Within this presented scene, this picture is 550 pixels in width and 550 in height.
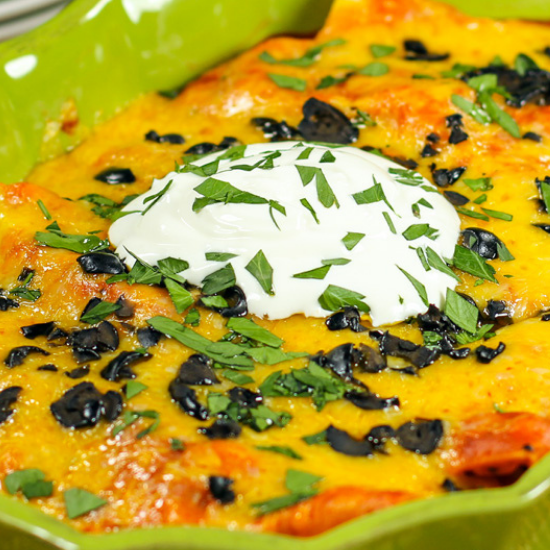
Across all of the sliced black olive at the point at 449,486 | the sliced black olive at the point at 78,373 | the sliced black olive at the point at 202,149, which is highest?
the sliced black olive at the point at 78,373

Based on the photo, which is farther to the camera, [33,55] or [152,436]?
[33,55]

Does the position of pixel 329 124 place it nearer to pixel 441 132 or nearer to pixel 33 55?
pixel 441 132

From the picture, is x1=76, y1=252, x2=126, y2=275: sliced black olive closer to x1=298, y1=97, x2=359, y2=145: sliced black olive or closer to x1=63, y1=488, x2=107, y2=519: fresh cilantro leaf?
x1=63, y1=488, x2=107, y2=519: fresh cilantro leaf

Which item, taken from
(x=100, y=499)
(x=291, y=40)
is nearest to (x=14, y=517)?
(x=100, y=499)

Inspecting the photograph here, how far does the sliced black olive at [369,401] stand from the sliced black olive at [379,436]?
90 mm

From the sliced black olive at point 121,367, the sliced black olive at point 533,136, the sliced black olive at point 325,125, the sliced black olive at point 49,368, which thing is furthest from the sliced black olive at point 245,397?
the sliced black olive at point 533,136

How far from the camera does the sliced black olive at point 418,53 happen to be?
12.7ft

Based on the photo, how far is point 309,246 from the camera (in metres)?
2.64

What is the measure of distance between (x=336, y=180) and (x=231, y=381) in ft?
2.61

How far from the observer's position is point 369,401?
2.34m

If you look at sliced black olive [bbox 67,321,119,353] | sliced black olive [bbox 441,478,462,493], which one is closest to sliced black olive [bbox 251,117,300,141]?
sliced black olive [bbox 67,321,119,353]

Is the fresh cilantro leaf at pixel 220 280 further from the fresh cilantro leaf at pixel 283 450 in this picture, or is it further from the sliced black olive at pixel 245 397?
the fresh cilantro leaf at pixel 283 450

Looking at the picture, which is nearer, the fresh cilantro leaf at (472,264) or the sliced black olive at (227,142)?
the fresh cilantro leaf at (472,264)

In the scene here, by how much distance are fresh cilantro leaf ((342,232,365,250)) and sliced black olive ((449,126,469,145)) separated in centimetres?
87
